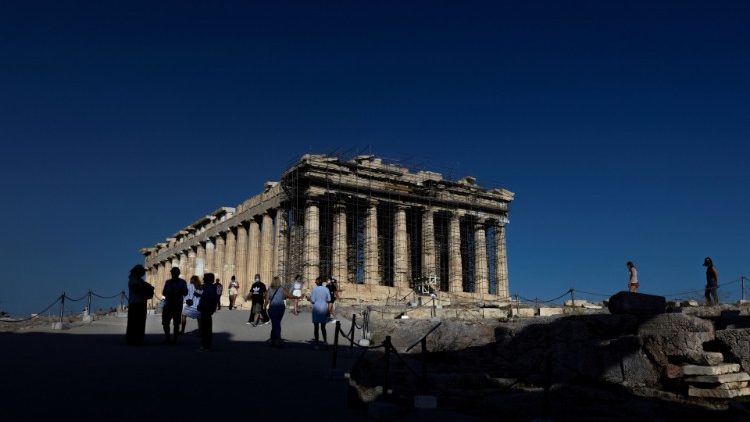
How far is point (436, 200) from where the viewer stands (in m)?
39.8

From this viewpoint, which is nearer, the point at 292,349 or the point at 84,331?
the point at 292,349

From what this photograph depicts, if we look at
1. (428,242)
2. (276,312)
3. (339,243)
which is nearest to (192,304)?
(276,312)

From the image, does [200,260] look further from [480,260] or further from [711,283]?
[711,283]

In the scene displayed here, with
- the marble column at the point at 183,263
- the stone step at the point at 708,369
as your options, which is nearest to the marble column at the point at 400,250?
the marble column at the point at 183,263

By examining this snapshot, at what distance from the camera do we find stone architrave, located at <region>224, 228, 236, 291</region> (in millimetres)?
42812

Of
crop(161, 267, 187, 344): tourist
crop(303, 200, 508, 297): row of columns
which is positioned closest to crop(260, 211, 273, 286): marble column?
crop(303, 200, 508, 297): row of columns

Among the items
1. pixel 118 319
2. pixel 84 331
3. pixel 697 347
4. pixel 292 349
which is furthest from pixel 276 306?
pixel 118 319

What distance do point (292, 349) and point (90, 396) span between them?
7390 millimetres

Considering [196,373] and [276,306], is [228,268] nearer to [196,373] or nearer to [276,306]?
[276,306]

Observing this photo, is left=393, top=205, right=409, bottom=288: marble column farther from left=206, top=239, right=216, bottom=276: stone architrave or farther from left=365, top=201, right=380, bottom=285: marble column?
left=206, top=239, right=216, bottom=276: stone architrave

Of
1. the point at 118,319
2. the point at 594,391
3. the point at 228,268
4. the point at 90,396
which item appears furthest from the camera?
the point at 228,268

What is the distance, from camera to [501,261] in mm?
41906

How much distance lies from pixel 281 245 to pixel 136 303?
23.2m

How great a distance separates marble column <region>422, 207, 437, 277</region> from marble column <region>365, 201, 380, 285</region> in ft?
11.5
